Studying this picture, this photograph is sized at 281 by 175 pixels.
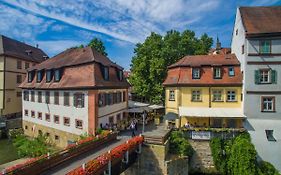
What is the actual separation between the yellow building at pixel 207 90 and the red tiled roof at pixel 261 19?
4.37 meters

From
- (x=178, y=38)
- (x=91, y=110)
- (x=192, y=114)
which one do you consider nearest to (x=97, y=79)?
(x=91, y=110)

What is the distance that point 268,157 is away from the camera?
2108cm

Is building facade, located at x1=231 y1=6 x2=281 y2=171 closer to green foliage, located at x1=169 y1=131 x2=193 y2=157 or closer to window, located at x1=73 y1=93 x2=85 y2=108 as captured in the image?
green foliage, located at x1=169 y1=131 x2=193 y2=157

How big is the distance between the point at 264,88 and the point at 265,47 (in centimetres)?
400

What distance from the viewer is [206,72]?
2553cm

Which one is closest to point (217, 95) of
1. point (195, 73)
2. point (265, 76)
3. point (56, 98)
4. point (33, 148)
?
point (195, 73)

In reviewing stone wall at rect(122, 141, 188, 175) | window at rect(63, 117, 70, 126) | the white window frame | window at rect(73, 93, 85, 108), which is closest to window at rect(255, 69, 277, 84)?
the white window frame

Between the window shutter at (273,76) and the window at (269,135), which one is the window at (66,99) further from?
the window shutter at (273,76)

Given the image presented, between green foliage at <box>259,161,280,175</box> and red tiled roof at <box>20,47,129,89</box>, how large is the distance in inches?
678

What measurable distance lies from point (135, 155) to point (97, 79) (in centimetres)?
915

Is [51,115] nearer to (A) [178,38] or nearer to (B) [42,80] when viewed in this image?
Answer: (B) [42,80]

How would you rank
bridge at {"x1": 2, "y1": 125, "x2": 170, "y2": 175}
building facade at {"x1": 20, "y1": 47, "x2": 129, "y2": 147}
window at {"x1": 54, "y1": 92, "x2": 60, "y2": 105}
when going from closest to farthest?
1. bridge at {"x1": 2, "y1": 125, "x2": 170, "y2": 175}
2. building facade at {"x1": 20, "y1": 47, "x2": 129, "y2": 147}
3. window at {"x1": 54, "y1": 92, "x2": 60, "y2": 105}

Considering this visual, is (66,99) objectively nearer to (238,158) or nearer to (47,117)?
(47,117)

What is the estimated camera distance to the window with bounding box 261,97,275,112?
69.6 ft
